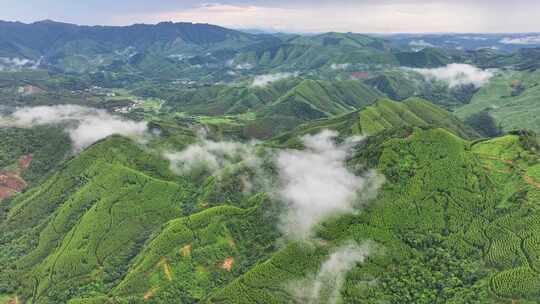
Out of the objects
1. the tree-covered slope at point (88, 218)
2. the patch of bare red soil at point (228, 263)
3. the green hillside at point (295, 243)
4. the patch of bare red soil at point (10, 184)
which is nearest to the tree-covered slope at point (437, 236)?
the green hillside at point (295, 243)

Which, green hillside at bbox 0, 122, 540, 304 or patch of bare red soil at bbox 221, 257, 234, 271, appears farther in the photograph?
patch of bare red soil at bbox 221, 257, 234, 271

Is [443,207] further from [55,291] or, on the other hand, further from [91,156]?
[91,156]

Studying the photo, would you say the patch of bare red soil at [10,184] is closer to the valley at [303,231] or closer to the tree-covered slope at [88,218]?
the tree-covered slope at [88,218]

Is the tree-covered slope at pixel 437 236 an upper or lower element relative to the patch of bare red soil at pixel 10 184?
upper

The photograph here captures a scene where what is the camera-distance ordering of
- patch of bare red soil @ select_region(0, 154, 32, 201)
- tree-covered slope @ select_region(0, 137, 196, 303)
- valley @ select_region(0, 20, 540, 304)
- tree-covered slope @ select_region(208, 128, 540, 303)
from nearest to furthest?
tree-covered slope @ select_region(208, 128, 540, 303), valley @ select_region(0, 20, 540, 304), tree-covered slope @ select_region(0, 137, 196, 303), patch of bare red soil @ select_region(0, 154, 32, 201)

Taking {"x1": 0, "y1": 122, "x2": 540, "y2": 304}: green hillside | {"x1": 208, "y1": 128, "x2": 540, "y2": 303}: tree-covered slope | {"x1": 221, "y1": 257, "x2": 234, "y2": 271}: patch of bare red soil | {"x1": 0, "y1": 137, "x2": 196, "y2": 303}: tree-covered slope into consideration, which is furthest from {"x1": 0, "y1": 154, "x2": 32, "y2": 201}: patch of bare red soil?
{"x1": 208, "y1": 128, "x2": 540, "y2": 303}: tree-covered slope

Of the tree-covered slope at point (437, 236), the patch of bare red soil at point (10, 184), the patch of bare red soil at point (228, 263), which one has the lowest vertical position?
the patch of bare red soil at point (10, 184)

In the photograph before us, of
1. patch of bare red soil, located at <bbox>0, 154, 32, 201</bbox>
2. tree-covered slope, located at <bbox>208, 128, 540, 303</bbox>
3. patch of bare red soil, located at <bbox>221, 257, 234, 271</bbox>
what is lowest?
patch of bare red soil, located at <bbox>0, 154, 32, 201</bbox>

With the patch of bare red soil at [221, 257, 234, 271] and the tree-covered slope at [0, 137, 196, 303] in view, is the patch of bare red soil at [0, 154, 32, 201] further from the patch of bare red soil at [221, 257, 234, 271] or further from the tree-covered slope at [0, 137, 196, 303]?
the patch of bare red soil at [221, 257, 234, 271]

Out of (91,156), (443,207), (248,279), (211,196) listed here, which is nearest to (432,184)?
(443,207)

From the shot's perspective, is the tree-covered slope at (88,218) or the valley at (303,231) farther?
the tree-covered slope at (88,218)

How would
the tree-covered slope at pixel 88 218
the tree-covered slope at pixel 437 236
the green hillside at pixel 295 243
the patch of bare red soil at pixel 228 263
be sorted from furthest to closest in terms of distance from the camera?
the tree-covered slope at pixel 88 218 < the patch of bare red soil at pixel 228 263 < the green hillside at pixel 295 243 < the tree-covered slope at pixel 437 236

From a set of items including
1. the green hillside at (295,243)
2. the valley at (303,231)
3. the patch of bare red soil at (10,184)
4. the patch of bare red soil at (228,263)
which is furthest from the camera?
the patch of bare red soil at (10,184)
